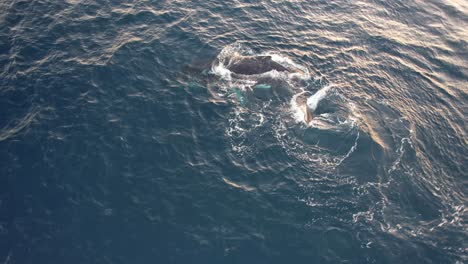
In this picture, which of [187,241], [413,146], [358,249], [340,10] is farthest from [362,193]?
[340,10]

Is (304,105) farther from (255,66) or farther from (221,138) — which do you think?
(221,138)

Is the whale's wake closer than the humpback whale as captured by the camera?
Yes

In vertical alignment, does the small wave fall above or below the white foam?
below

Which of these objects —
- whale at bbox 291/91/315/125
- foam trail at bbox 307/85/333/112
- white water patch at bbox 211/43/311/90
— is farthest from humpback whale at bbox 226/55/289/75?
foam trail at bbox 307/85/333/112

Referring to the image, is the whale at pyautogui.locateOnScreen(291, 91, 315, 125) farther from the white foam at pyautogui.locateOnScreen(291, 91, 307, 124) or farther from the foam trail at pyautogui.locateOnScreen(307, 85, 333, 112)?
the foam trail at pyautogui.locateOnScreen(307, 85, 333, 112)

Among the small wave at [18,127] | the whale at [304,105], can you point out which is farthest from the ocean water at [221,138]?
the whale at [304,105]

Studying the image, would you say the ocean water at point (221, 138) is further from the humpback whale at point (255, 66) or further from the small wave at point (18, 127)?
the humpback whale at point (255, 66)
